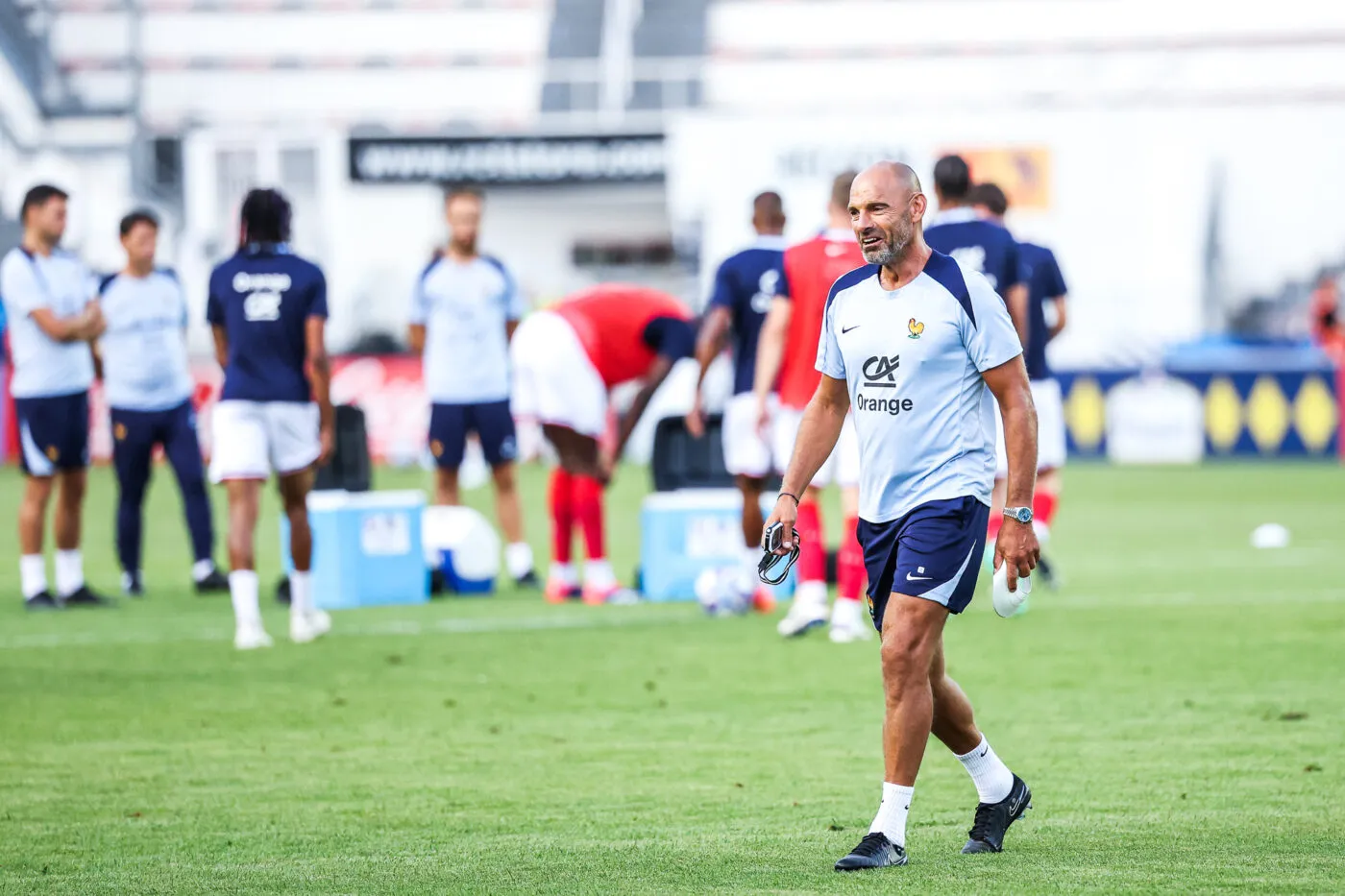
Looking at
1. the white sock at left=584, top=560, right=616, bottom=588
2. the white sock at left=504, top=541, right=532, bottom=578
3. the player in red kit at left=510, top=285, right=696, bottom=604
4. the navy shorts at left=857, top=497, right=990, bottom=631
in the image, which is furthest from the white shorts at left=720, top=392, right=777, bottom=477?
the navy shorts at left=857, top=497, right=990, bottom=631

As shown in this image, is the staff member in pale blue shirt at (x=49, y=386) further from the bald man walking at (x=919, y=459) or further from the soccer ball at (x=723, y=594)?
the bald man walking at (x=919, y=459)

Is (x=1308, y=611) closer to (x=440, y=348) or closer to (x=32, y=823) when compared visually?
(x=440, y=348)

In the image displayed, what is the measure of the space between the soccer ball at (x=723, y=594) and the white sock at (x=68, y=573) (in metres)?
3.87

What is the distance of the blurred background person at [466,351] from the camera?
13164 millimetres

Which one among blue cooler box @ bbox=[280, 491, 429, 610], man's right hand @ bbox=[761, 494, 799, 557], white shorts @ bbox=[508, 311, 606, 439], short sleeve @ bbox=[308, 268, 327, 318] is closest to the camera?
man's right hand @ bbox=[761, 494, 799, 557]

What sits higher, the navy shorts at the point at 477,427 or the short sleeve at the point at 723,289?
the short sleeve at the point at 723,289

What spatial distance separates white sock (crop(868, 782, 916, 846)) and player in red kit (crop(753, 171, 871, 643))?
16.2 feet

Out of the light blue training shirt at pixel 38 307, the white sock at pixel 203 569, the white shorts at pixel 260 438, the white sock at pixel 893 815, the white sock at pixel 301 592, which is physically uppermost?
the light blue training shirt at pixel 38 307

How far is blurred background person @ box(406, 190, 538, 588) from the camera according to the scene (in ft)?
43.2

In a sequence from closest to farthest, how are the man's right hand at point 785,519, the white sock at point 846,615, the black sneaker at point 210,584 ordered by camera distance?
the man's right hand at point 785,519 → the white sock at point 846,615 → the black sneaker at point 210,584

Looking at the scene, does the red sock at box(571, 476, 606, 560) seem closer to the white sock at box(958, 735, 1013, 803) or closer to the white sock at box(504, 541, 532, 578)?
the white sock at box(504, 541, 532, 578)

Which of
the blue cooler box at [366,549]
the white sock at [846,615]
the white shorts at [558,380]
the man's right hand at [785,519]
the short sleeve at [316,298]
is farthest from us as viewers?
the blue cooler box at [366,549]

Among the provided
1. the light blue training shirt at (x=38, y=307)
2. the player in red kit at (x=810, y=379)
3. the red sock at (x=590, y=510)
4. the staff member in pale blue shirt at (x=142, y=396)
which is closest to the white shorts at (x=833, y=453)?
the player in red kit at (x=810, y=379)

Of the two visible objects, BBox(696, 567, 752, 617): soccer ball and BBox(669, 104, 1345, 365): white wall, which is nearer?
BBox(696, 567, 752, 617): soccer ball
